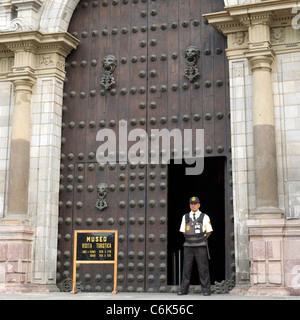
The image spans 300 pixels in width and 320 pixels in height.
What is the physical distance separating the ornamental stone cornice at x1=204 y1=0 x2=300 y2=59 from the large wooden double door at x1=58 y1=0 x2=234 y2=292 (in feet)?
2.13

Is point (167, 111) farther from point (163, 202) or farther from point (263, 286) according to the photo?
point (263, 286)

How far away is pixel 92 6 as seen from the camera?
12.6 m

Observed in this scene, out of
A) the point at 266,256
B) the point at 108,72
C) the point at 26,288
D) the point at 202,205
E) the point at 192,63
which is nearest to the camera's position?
the point at 266,256

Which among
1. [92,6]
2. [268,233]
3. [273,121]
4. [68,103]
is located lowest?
[268,233]

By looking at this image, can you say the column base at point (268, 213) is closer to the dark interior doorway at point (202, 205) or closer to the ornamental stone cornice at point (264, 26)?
the ornamental stone cornice at point (264, 26)

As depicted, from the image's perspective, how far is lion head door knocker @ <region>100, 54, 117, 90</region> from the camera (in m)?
12.1

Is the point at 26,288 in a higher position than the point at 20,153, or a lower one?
lower

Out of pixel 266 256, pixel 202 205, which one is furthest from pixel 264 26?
pixel 202 205

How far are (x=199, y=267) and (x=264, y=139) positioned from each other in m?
2.50

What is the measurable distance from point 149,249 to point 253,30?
15.0 ft

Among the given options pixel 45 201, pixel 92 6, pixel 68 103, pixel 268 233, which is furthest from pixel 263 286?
pixel 92 6

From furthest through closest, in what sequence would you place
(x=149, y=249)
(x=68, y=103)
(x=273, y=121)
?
1. (x=68, y=103)
2. (x=149, y=249)
3. (x=273, y=121)

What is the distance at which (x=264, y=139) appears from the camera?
10.2 m

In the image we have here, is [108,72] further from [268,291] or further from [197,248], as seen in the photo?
[268,291]
